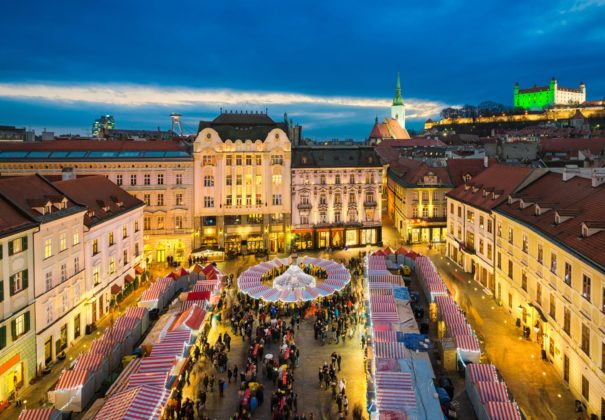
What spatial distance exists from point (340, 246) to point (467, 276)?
19981 mm

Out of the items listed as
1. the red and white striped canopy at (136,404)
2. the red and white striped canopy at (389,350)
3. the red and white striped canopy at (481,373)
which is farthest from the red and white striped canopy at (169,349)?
the red and white striped canopy at (481,373)

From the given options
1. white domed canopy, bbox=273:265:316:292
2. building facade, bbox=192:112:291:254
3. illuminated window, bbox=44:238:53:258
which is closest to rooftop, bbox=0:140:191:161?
building facade, bbox=192:112:291:254

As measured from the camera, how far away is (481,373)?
24.1 m

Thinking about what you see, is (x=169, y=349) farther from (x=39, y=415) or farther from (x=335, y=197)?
(x=335, y=197)

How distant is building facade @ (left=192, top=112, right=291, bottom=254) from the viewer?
197 ft

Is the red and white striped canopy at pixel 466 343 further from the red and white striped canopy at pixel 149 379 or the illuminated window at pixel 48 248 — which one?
the illuminated window at pixel 48 248

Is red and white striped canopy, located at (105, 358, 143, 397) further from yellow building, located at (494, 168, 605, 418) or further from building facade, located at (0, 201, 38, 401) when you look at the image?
yellow building, located at (494, 168, 605, 418)

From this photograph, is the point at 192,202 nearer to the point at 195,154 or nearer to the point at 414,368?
the point at 195,154

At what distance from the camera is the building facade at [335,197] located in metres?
63.1

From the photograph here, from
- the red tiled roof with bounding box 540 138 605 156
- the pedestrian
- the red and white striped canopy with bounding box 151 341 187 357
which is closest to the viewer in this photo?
the pedestrian

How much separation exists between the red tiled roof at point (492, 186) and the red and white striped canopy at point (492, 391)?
25.2 metres

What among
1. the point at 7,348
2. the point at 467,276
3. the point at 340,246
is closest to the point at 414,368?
the point at 7,348

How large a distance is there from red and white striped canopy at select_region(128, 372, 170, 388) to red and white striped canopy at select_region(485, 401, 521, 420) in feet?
54.1

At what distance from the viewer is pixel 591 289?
24375 mm
